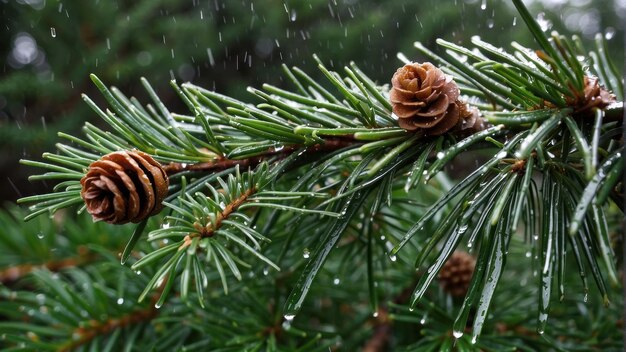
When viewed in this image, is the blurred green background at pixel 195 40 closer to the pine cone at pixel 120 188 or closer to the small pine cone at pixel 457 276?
the small pine cone at pixel 457 276

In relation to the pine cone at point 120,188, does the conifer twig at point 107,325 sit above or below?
below

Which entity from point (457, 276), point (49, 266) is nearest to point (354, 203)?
point (457, 276)

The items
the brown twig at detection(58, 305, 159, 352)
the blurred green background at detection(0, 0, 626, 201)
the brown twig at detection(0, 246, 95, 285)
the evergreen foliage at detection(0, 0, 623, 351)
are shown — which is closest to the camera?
the evergreen foliage at detection(0, 0, 623, 351)

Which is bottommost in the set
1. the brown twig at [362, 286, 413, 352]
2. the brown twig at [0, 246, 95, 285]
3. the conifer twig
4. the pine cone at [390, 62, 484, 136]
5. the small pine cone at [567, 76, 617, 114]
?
the brown twig at [362, 286, 413, 352]

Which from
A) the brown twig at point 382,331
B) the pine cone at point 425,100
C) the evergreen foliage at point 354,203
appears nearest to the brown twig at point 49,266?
the evergreen foliage at point 354,203

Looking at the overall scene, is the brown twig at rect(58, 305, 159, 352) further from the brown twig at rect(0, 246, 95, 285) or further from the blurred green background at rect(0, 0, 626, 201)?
the blurred green background at rect(0, 0, 626, 201)

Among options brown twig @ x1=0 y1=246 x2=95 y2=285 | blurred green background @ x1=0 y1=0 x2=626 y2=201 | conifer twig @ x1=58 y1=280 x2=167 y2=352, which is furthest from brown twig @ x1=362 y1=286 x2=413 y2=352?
blurred green background @ x1=0 y1=0 x2=626 y2=201

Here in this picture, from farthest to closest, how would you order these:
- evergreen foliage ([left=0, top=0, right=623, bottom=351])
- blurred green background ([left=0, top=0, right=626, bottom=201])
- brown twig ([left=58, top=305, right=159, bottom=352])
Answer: blurred green background ([left=0, top=0, right=626, bottom=201]), brown twig ([left=58, top=305, right=159, bottom=352]), evergreen foliage ([left=0, top=0, right=623, bottom=351])

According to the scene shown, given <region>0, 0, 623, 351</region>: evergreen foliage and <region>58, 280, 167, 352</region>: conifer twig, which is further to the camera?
<region>58, 280, 167, 352</region>: conifer twig
